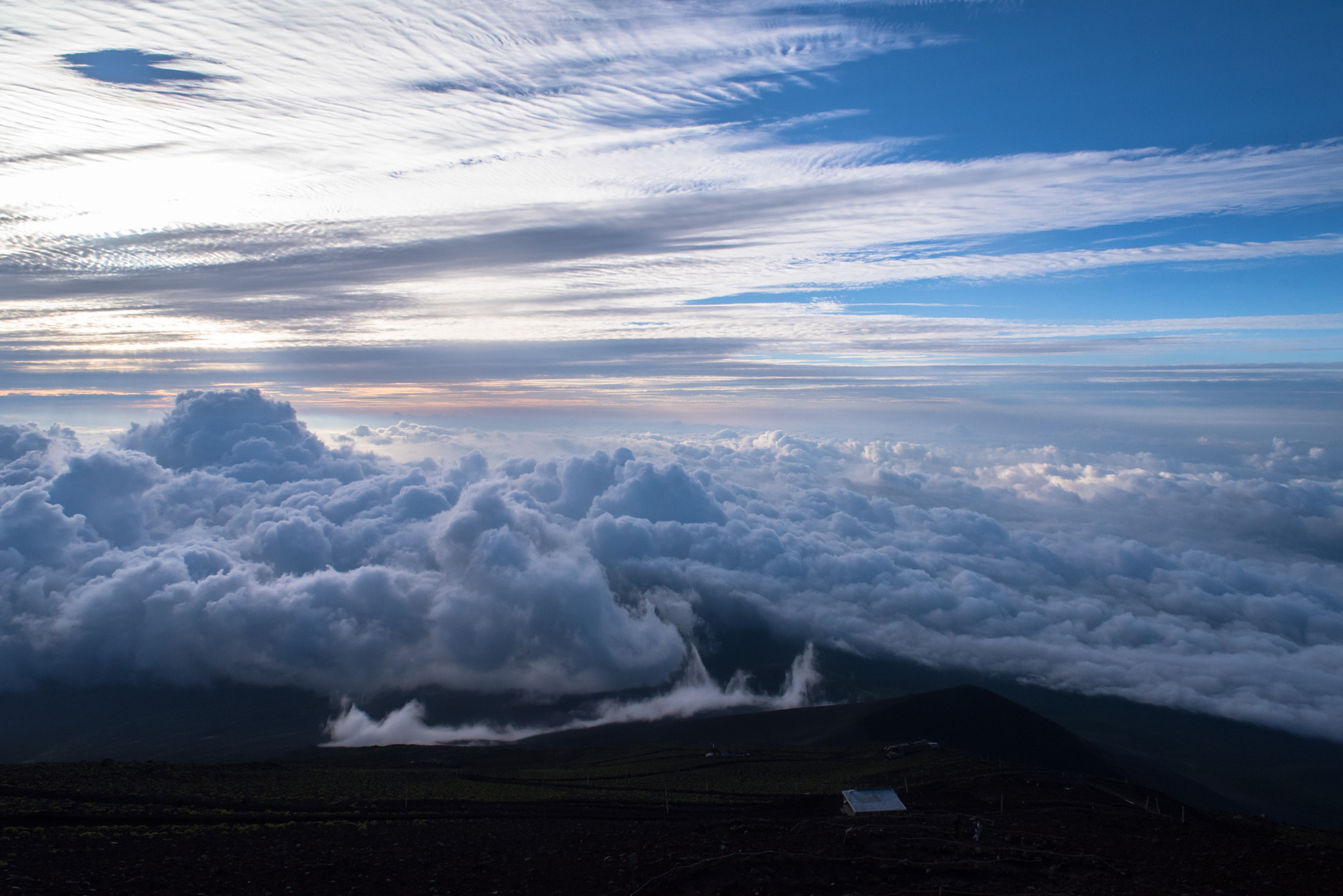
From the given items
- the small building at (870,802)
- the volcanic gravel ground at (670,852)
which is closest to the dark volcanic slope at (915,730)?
the small building at (870,802)

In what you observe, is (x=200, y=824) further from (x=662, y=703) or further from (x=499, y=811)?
(x=662, y=703)

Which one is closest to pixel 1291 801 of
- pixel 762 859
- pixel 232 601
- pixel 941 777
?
pixel 941 777

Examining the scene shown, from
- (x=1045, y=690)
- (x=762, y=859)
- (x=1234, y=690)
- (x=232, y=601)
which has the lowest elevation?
(x=232, y=601)

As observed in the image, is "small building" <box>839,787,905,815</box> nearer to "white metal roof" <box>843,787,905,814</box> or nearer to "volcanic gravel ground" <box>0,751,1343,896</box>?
"white metal roof" <box>843,787,905,814</box>

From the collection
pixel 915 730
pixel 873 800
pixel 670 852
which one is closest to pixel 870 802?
pixel 873 800

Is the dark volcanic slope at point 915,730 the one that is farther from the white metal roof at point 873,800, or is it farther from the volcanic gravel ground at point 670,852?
the volcanic gravel ground at point 670,852

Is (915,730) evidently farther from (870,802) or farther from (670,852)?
(670,852)
